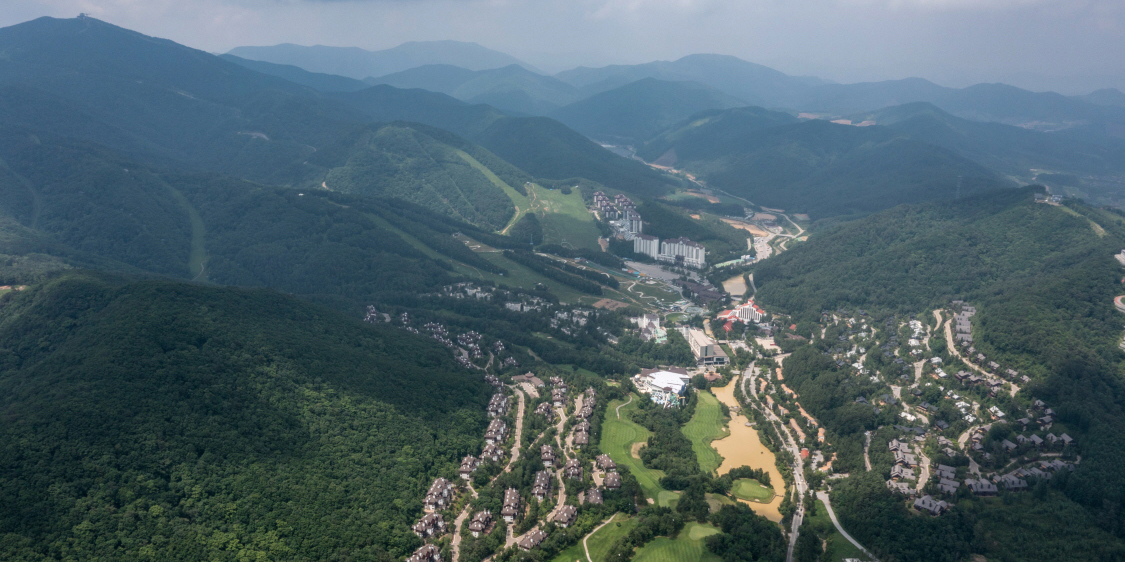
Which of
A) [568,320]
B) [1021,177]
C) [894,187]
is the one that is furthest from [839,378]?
[1021,177]

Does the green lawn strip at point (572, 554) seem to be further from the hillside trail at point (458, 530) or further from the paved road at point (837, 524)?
the paved road at point (837, 524)

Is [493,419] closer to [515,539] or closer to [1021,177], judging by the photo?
[515,539]

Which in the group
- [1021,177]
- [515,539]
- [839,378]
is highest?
[1021,177]

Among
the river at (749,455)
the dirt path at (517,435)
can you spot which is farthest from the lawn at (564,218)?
the river at (749,455)

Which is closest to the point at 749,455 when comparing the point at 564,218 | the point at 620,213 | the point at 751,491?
the point at 751,491

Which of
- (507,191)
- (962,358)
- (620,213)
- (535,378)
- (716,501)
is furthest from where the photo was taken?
(507,191)

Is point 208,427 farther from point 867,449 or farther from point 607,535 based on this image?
point 867,449

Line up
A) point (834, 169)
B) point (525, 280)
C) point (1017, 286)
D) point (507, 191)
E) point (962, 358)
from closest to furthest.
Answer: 1. point (962, 358)
2. point (1017, 286)
3. point (525, 280)
4. point (507, 191)
5. point (834, 169)
